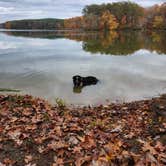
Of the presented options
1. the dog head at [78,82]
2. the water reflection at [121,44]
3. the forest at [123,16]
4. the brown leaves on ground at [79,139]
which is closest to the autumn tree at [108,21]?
the forest at [123,16]

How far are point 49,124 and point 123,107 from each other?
4182 millimetres

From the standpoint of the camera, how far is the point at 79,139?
662 centimetres

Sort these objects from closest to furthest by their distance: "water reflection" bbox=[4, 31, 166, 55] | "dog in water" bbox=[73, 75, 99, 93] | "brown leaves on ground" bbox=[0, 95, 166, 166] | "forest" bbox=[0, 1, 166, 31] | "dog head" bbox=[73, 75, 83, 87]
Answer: "brown leaves on ground" bbox=[0, 95, 166, 166] < "dog in water" bbox=[73, 75, 99, 93] < "dog head" bbox=[73, 75, 83, 87] < "water reflection" bbox=[4, 31, 166, 55] < "forest" bbox=[0, 1, 166, 31]

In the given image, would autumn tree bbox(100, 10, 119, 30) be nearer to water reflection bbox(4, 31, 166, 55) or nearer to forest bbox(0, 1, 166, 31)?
forest bbox(0, 1, 166, 31)

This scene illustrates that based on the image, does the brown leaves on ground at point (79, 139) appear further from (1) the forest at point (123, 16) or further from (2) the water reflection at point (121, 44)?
(1) the forest at point (123, 16)

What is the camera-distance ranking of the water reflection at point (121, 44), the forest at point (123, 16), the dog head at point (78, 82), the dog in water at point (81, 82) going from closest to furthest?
the dog in water at point (81, 82) < the dog head at point (78, 82) < the water reflection at point (121, 44) < the forest at point (123, 16)

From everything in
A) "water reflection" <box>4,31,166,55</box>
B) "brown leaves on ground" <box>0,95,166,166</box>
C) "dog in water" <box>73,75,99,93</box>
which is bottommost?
"water reflection" <box>4,31,166,55</box>

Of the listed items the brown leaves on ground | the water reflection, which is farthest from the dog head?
the water reflection

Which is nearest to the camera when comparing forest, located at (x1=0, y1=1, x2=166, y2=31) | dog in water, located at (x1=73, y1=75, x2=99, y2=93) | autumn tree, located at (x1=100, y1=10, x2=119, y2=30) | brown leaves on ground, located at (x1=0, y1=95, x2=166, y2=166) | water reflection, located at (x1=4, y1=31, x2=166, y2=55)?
brown leaves on ground, located at (x1=0, y1=95, x2=166, y2=166)

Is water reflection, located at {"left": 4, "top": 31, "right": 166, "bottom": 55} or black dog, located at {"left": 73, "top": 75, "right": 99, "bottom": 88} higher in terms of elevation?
black dog, located at {"left": 73, "top": 75, "right": 99, "bottom": 88}

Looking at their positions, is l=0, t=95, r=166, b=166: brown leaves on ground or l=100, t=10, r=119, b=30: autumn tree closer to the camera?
l=0, t=95, r=166, b=166: brown leaves on ground

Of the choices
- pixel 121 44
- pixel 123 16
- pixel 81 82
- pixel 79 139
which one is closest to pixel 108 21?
pixel 123 16

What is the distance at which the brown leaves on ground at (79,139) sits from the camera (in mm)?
5762

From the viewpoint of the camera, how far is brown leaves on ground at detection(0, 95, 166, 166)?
5.76 metres
